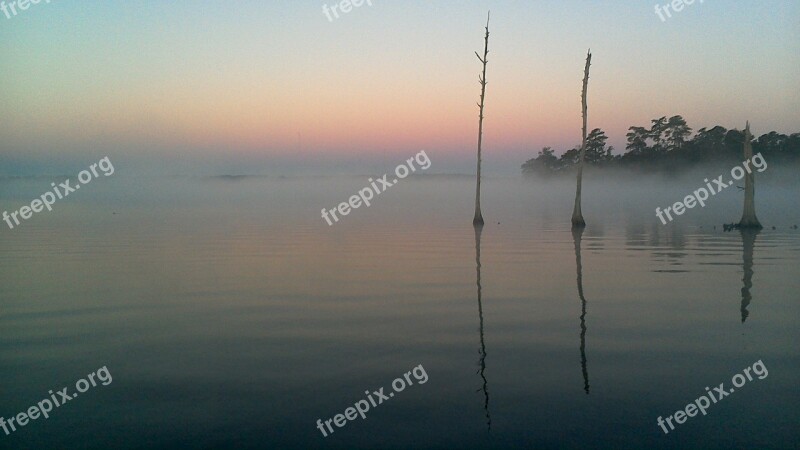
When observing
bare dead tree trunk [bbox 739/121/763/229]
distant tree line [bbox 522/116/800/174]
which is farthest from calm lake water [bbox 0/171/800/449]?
distant tree line [bbox 522/116/800/174]

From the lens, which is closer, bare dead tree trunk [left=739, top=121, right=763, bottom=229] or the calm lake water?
the calm lake water

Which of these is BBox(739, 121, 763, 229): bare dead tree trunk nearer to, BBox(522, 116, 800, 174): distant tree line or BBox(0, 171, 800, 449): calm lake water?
BBox(0, 171, 800, 449): calm lake water

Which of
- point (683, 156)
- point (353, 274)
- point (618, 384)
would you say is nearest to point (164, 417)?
point (618, 384)

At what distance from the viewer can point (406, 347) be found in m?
9.68

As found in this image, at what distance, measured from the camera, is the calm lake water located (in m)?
6.37

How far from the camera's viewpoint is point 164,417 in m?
6.69

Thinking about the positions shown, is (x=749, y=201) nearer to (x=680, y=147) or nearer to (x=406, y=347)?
(x=406, y=347)

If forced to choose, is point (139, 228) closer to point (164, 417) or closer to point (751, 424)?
point (164, 417)

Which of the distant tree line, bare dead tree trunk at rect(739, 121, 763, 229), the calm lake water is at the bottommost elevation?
the calm lake water

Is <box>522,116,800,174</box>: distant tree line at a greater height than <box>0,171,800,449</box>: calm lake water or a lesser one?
greater

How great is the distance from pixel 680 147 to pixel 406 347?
109939 millimetres

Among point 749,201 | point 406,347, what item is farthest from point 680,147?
point 406,347

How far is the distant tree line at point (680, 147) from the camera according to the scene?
9606cm

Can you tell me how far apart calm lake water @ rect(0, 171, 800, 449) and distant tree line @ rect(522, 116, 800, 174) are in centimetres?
8864
